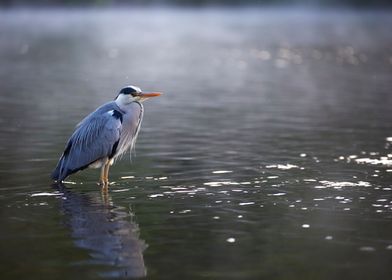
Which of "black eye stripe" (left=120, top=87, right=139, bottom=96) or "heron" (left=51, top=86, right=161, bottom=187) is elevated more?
"black eye stripe" (left=120, top=87, right=139, bottom=96)

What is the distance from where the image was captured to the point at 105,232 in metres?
8.60

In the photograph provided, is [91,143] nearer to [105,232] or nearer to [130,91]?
[130,91]

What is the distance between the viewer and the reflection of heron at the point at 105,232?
7.58 meters

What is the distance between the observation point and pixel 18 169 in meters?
11.9

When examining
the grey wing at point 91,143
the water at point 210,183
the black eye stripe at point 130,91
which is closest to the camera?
the water at point 210,183

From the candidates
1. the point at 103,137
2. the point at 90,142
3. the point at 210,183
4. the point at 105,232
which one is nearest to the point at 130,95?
the point at 103,137

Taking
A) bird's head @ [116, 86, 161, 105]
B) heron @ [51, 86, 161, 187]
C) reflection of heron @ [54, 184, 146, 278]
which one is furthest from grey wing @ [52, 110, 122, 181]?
reflection of heron @ [54, 184, 146, 278]

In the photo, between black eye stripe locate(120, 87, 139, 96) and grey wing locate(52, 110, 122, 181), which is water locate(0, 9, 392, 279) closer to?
grey wing locate(52, 110, 122, 181)

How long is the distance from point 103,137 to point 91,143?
0.17 meters

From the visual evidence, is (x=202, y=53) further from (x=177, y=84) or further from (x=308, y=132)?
(x=308, y=132)

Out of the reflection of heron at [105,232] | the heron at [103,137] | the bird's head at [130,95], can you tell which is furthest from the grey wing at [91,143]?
the reflection of heron at [105,232]

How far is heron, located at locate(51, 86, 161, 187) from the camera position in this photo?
10.9m

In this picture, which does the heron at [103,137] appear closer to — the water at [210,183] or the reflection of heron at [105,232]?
the water at [210,183]

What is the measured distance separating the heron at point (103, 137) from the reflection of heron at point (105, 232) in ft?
1.44
